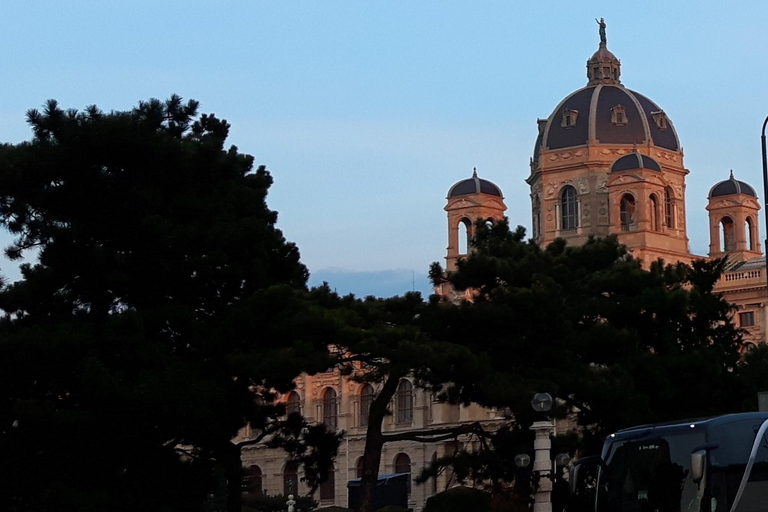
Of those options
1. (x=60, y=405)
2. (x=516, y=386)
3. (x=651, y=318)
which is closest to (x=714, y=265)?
(x=651, y=318)

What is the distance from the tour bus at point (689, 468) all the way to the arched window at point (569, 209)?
6625 centimetres

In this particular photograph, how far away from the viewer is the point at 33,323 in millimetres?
35781

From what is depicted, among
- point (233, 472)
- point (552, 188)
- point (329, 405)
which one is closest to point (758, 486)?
point (233, 472)

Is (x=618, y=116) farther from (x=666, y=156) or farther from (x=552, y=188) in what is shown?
(x=552, y=188)

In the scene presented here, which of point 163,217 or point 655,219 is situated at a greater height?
point 655,219

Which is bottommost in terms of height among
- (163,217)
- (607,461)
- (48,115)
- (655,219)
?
(607,461)

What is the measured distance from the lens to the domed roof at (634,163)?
290 feet

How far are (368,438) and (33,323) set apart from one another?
26.7 feet

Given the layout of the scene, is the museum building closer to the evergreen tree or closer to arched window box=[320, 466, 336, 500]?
arched window box=[320, 466, 336, 500]

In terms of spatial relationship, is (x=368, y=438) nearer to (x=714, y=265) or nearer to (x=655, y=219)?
(x=714, y=265)

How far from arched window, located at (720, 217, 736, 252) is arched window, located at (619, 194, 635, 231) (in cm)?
900

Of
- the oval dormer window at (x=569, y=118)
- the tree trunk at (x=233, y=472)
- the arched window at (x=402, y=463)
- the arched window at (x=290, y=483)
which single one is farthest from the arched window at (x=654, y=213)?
the tree trunk at (x=233, y=472)

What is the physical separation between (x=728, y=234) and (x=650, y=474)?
73866 mm

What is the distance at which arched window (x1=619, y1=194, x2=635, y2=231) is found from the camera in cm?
8962
